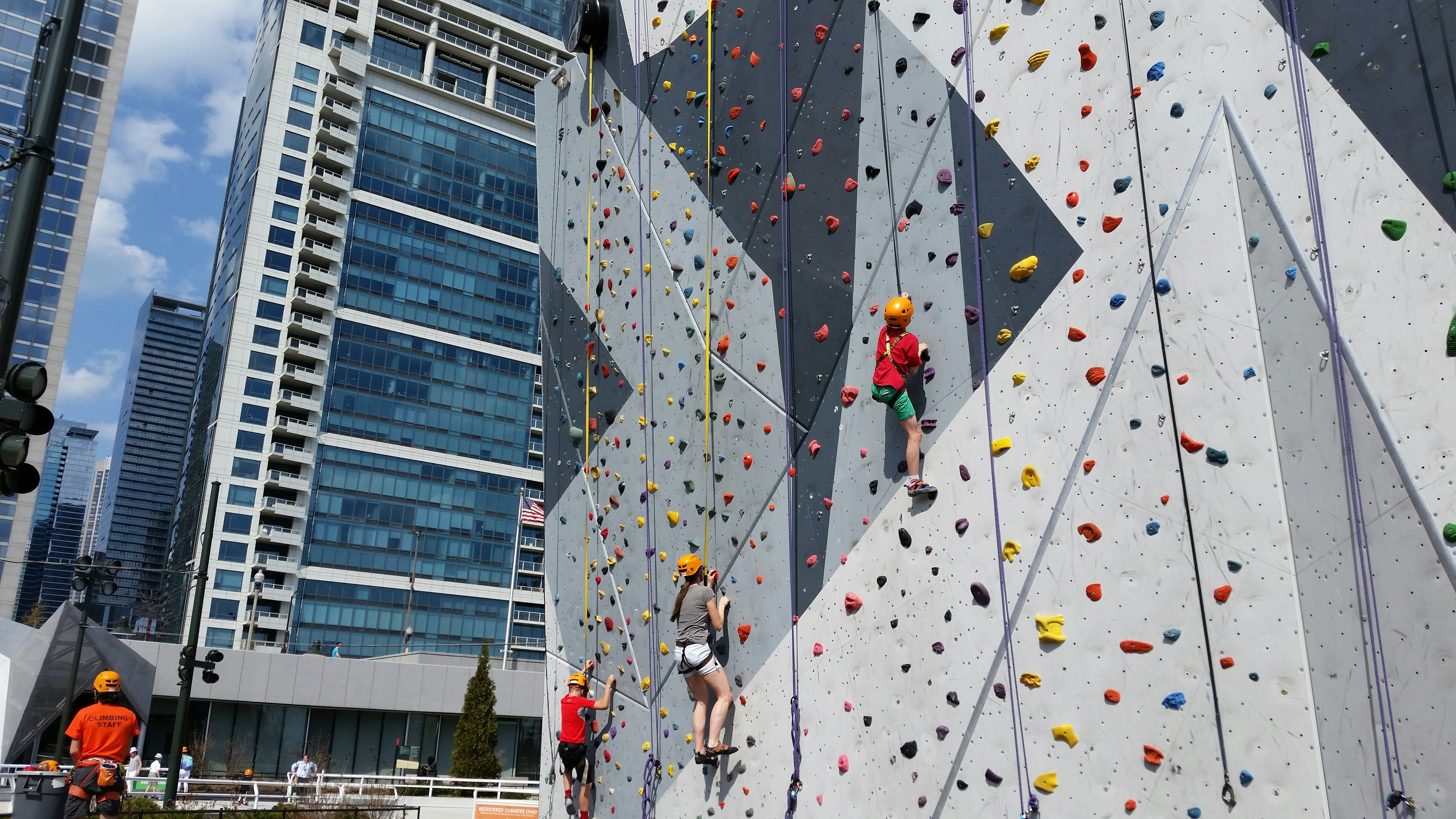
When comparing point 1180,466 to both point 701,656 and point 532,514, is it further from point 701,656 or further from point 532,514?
point 532,514

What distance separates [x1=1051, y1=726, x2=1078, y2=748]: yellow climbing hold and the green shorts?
6.22ft

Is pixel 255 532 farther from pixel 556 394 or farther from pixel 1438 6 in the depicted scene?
pixel 1438 6

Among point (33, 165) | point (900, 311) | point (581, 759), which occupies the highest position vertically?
point (33, 165)

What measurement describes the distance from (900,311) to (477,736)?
1119 inches

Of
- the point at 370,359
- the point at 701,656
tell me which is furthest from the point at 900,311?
the point at 370,359

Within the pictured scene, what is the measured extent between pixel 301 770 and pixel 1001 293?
843 inches

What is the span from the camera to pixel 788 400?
23.2ft

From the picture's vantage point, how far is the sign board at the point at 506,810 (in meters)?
18.9

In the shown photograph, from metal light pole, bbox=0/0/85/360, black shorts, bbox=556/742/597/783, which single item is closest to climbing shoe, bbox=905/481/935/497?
black shorts, bbox=556/742/597/783

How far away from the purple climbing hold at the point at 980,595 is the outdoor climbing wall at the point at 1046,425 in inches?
0.6

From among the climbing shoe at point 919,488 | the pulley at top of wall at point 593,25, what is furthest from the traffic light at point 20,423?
the pulley at top of wall at point 593,25

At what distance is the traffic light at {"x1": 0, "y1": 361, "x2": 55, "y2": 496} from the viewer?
20.4ft

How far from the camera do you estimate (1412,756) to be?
3.84 m

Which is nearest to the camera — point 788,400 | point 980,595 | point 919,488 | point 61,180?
point 980,595
